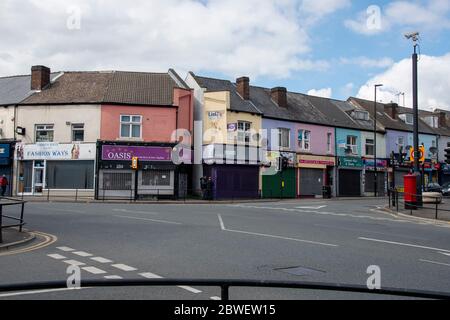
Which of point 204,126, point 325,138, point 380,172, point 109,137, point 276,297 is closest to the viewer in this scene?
point 276,297

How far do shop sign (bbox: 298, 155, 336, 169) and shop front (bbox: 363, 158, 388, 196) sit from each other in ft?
15.0

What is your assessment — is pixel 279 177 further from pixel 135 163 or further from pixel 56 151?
pixel 56 151

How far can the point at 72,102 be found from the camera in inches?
1339

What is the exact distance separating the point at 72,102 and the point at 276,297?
101 feet

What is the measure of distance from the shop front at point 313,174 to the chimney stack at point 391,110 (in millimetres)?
12395

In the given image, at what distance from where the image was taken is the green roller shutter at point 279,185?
3784cm

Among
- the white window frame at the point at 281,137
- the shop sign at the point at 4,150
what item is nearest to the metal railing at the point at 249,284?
the shop sign at the point at 4,150

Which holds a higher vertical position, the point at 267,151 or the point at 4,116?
the point at 4,116

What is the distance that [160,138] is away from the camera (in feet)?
114

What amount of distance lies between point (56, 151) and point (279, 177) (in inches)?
703

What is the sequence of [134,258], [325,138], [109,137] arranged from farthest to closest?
[325,138] → [109,137] → [134,258]

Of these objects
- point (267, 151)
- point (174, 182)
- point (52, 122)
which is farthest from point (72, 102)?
point (267, 151)

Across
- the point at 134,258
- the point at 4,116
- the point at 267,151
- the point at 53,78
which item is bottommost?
the point at 134,258

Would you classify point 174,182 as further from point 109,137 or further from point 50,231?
point 50,231
